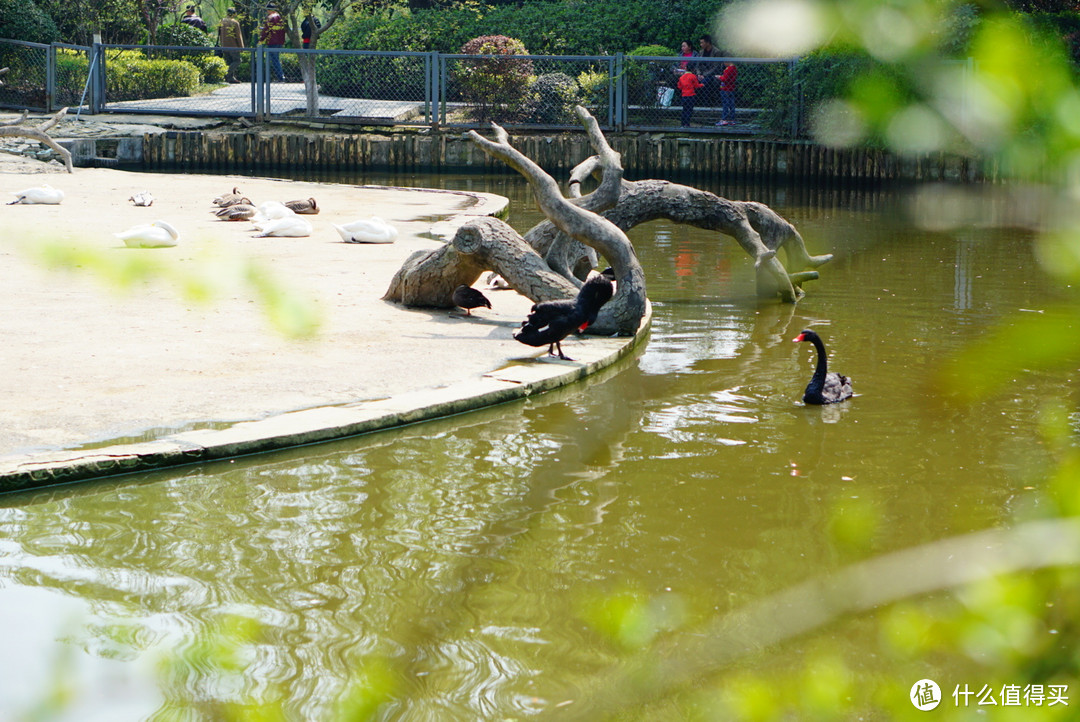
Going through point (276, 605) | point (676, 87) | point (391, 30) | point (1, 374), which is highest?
point (391, 30)

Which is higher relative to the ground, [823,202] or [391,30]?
[391,30]

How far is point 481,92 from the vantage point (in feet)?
82.8

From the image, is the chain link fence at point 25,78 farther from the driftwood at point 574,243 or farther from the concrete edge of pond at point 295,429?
the concrete edge of pond at point 295,429

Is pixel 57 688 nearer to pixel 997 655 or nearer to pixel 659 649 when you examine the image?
pixel 997 655

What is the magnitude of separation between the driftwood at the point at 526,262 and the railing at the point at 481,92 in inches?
549

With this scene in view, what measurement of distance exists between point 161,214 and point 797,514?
11.7m

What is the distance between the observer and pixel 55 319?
8680mm

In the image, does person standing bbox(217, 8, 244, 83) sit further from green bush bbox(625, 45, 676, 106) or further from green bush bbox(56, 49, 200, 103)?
green bush bbox(625, 45, 676, 106)

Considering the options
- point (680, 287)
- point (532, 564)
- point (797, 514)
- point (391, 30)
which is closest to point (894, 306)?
point (680, 287)

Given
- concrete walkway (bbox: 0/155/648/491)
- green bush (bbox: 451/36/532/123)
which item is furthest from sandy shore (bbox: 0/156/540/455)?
green bush (bbox: 451/36/532/123)

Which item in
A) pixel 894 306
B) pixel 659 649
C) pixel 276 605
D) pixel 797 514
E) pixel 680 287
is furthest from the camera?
pixel 680 287

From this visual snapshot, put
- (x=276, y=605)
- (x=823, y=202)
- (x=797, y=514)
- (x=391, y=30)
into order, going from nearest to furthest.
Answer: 1. (x=276, y=605)
2. (x=797, y=514)
3. (x=823, y=202)
4. (x=391, y=30)

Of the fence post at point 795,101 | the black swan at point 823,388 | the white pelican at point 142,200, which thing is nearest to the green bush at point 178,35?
the fence post at point 795,101

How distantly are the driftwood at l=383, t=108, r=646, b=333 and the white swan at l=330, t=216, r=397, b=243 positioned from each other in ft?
10.9
